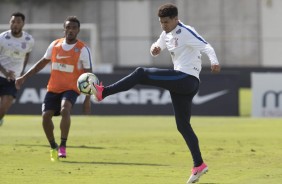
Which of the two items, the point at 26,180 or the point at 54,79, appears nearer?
the point at 26,180

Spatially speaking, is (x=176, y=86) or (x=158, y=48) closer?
(x=176, y=86)

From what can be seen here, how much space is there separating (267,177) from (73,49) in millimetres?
4402

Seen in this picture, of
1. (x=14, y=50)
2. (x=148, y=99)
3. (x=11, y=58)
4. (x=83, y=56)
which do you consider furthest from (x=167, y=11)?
(x=148, y=99)

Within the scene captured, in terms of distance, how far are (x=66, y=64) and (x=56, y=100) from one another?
0.64 metres

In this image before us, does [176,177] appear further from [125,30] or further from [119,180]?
[125,30]

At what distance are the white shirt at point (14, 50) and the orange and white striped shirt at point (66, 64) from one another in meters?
3.56

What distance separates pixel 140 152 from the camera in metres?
16.9

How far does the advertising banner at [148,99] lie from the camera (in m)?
27.4

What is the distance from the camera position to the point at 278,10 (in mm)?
51625

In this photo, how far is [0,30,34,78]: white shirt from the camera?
18.9 m

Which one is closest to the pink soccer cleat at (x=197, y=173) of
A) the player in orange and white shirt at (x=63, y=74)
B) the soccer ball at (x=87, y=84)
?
the soccer ball at (x=87, y=84)

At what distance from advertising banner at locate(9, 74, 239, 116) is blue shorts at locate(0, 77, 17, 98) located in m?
8.05

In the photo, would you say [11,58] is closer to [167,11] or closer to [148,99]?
[167,11]

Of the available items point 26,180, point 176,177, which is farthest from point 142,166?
point 26,180
